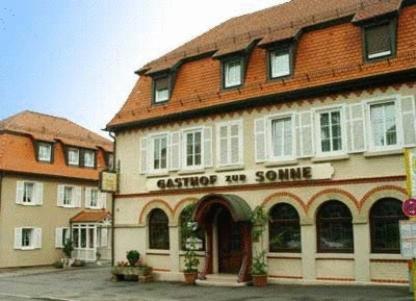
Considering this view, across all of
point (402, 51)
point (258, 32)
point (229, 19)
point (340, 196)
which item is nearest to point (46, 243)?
point (229, 19)

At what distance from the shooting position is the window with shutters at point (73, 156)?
135 ft

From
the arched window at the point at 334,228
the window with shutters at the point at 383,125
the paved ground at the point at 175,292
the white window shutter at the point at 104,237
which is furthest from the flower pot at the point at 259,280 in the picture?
the white window shutter at the point at 104,237

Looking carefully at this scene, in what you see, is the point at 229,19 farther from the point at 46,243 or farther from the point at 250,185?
the point at 46,243

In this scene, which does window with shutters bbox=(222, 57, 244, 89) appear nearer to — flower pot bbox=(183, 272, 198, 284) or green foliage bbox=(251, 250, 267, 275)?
green foliage bbox=(251, 250, 267, 275)

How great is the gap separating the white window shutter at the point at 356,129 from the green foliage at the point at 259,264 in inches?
200

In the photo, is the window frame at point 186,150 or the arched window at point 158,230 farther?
the arched window at point 158,230

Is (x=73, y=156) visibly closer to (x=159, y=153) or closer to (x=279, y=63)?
(x=159, y=153)

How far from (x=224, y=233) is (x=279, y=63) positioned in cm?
708

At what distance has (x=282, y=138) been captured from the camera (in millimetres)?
21594

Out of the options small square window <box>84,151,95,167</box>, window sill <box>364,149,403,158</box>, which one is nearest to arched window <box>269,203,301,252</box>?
window sill <box>364,149,403,158</box>

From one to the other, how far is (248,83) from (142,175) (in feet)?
21.3

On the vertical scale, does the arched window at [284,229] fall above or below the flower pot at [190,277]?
above

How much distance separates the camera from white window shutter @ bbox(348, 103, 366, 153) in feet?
64.2

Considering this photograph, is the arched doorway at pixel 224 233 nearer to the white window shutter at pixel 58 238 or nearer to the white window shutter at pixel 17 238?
the white window shutter at pixel 17 238
